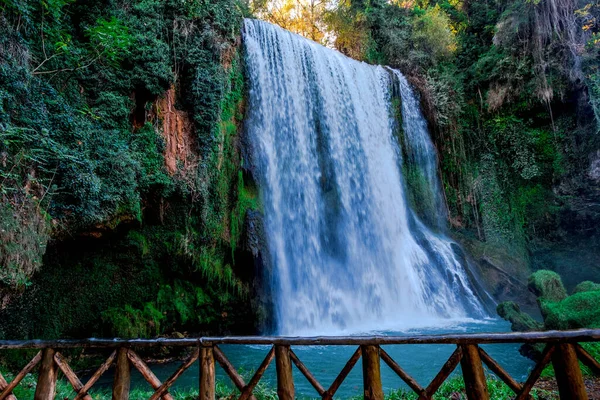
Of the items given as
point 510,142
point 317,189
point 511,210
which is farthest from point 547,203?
point 317,189

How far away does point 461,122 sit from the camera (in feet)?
51.6

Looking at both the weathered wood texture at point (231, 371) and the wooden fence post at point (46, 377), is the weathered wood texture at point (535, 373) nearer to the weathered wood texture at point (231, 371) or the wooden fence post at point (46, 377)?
the weathered wood texture at point (231, 371)

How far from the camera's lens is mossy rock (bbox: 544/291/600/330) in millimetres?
5977

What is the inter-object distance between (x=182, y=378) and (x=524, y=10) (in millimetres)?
16897

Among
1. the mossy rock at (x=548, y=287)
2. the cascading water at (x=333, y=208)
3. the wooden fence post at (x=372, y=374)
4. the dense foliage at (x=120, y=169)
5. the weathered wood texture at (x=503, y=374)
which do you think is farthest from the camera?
the cascading water at (x=333, y=208)

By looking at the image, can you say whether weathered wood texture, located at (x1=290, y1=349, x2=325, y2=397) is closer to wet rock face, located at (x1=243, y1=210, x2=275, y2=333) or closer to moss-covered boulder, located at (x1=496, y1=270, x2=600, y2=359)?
moss-covered boulder, located at (x1=496, y1=270, x2=600, y2=359)

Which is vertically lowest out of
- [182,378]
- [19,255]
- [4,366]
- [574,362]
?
[182,378]

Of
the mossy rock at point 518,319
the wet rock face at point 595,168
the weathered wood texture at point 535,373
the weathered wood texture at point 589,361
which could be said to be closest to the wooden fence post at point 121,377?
Answer: the weathered wood texture at point 535,373

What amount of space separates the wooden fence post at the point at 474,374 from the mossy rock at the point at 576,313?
4.68 m

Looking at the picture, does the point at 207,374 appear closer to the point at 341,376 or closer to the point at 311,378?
the point at 311,378

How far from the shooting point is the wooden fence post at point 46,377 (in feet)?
10.1

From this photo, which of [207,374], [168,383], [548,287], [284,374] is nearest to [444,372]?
[284,374]

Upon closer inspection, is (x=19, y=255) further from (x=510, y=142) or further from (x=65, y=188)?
(x=510, y=142)

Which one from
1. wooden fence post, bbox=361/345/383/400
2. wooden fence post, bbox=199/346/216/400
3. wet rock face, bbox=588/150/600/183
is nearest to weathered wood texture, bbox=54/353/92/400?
wooden fence post, bbox=199/346/216/400
